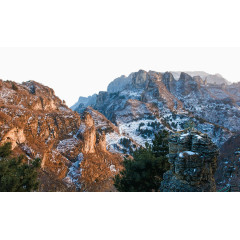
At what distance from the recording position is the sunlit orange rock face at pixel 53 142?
1007 inches

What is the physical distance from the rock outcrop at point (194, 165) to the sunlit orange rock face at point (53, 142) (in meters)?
16.4

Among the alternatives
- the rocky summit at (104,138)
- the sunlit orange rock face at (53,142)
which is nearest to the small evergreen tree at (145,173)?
the rocky summit at (104,138)

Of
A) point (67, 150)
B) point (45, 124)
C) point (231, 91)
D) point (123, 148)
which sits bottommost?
point (123, 148)

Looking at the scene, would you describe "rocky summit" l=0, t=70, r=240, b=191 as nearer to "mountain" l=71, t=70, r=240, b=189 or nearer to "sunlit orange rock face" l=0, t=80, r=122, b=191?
"sunlit orange rock face" l=0, t=80, r=122, b=191

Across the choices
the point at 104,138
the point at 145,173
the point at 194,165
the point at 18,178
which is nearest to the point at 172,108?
the point at 104,138

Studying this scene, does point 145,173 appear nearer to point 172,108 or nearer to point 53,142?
point 53,142

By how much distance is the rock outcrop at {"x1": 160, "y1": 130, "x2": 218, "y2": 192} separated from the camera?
6.57 meters

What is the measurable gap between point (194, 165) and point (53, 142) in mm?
33666

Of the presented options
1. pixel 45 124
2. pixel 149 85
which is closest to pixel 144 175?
pixel 45 124

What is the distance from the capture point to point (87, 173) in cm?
3150

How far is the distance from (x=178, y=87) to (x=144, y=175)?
151070 millimetres

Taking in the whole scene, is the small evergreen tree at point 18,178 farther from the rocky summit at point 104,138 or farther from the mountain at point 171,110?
the mountain at point 171,110

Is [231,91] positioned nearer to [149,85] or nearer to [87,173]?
[149,85]

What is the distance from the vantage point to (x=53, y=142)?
34188 mm
